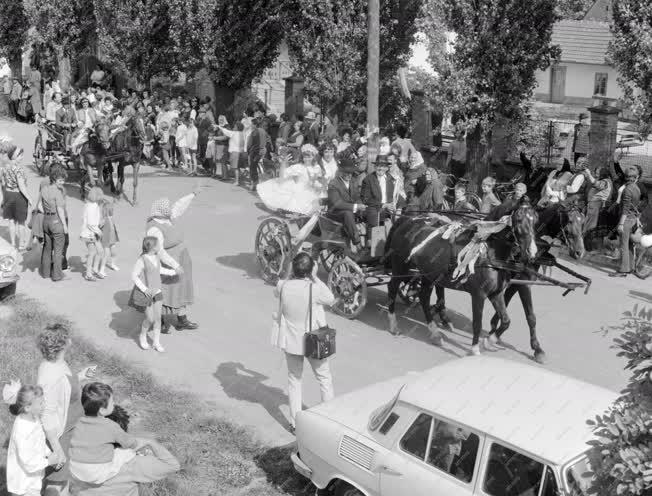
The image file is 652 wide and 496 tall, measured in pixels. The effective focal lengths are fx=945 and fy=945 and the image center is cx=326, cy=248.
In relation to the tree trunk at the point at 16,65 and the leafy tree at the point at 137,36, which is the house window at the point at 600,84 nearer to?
the leafy tree at the point at 137,36

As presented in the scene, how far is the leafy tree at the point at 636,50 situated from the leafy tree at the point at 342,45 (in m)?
7.11

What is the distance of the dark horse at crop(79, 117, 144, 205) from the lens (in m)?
19.3

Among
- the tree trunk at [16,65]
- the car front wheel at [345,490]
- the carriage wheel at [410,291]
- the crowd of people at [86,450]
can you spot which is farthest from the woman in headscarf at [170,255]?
the tree trunk at [16,65]

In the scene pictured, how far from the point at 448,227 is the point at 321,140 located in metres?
9.54

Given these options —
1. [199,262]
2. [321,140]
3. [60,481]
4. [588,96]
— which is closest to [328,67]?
[321,140]

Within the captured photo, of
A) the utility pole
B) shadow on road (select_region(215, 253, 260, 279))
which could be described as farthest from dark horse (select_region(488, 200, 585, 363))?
the utility pole

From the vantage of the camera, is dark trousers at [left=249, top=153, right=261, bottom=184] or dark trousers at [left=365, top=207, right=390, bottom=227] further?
dark trousers at [left=249, top=153, right=261, bottom=184]

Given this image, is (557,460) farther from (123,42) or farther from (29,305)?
(123,42)

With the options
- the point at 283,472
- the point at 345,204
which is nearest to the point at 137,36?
the point at 345,204

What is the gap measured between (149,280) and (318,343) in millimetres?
3184

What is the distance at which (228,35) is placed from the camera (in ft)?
85.8

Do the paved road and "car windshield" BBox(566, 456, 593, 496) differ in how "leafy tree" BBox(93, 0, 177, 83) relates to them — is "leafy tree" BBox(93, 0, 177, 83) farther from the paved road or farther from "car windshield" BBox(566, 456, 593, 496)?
"car windshield" BBox(566, 456, 593, 496)

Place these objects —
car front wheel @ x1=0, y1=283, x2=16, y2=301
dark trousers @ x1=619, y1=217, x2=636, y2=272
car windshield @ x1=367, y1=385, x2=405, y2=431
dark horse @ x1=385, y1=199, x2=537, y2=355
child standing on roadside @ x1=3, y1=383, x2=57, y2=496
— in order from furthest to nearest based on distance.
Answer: dark trousers @ x1=619, y1=217, x2=636, y2=272 < car front wheel @ x1=0, y1=283, x2=16, y2=301 < dark horse @ x1=385, y1=199, x2=537, y2=355 < car windshield @ x1=367, y1=385, x2=405, y2=431 < child standing on roadside @ x1=3, y1=383, x2=57, y2=496

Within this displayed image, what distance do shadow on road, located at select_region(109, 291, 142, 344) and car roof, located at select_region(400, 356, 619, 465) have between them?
578 cm
